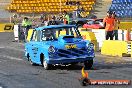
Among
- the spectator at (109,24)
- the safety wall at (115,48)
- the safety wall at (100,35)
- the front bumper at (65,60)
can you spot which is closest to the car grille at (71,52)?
the front bumper at (65,60)

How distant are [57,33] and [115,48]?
210 inches

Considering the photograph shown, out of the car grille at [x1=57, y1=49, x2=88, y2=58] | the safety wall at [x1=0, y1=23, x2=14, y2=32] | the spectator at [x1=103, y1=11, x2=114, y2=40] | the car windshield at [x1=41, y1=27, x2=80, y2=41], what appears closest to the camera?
the car grille at [x1=57, y1=49, x2=88, y2=58]

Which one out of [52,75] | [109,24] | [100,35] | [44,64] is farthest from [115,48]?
[52,75]

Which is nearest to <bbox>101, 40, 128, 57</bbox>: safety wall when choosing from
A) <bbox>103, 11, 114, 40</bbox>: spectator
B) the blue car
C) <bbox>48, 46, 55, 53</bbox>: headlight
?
<bbox>103, 11, 114, 40</bbox>: spectator

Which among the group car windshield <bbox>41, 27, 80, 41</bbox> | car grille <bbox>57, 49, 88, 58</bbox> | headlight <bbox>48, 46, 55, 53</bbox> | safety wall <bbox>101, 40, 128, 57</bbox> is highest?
car windshield <bbox>41, 27, 80, 41</bbox>

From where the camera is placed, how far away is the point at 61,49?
15180 mm

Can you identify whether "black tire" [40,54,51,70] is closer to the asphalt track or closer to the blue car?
the blue car

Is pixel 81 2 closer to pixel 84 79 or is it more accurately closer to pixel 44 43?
pixel 44 43

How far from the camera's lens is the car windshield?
1614cm

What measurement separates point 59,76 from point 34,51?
3369mm

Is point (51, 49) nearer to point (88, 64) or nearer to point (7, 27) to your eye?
point (88, 64)

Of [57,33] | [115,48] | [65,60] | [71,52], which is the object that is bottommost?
[115,48]

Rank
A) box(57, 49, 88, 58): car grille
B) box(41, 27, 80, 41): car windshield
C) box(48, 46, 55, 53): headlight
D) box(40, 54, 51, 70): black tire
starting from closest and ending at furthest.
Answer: box(48, 46, 55, 53): headlight, box(57, 49, 88, 58): car grille, box(40, 54, 51, 70): black tire, box(41, 27, 80, 41): car windshield

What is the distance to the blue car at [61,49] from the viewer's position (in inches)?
598
